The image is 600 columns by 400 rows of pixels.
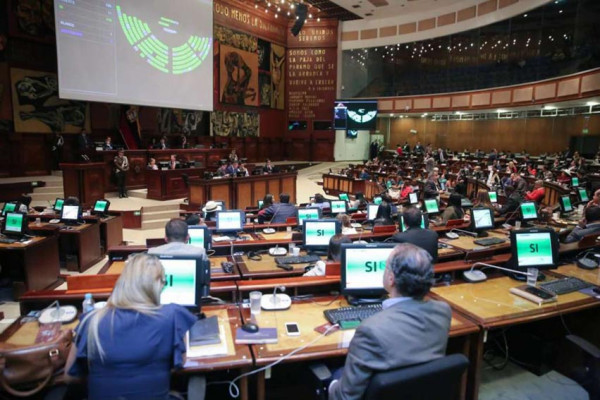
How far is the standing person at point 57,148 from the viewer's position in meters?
11.8

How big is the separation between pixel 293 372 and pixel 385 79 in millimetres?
20860

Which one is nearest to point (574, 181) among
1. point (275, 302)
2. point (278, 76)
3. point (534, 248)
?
point (534, 248)

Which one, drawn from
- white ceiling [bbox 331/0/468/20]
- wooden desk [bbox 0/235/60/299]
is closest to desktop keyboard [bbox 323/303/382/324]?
wooden desk [bbox 0/235/60/299]

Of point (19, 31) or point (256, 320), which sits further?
point (19, 31)

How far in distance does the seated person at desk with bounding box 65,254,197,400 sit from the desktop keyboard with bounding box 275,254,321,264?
2.38 meters

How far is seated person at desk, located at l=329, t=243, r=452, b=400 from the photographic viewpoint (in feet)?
5.54

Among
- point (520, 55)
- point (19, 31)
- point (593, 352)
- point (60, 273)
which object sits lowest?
point (60, 273)

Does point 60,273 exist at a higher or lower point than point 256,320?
lower

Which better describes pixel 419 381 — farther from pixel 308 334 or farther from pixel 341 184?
pixel 341 184

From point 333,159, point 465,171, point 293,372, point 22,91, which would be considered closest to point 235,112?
point 333,159

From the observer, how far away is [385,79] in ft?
71.3

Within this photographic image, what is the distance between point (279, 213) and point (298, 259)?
231 cm

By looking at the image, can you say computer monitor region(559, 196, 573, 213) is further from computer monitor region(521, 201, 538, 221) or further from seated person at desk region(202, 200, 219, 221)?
seated person at desk region(202, 200, 219, 221)

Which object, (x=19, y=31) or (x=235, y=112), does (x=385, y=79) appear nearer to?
(x=235, y=112)
